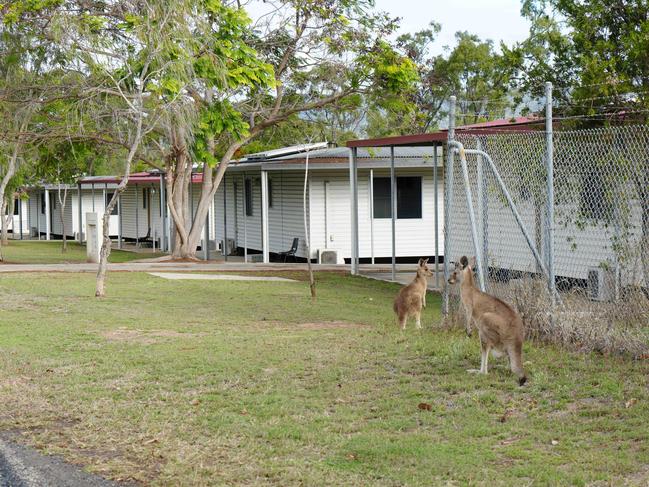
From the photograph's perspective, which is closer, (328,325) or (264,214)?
(328,325)

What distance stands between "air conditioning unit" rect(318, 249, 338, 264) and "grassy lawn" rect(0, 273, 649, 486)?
578 inches

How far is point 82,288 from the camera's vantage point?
18672mm

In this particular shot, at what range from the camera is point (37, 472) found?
6367mm

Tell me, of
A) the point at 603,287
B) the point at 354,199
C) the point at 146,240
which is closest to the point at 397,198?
the point at 354,199

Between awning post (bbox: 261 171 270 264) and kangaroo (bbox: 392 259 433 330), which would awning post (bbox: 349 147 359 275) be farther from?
kangaroo (bbox: 392 259 433 330)

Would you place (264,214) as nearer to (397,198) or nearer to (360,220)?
(360,220)

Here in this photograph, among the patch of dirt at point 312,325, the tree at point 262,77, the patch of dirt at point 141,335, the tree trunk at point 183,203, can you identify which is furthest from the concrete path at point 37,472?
the tree trunk at point 183,203

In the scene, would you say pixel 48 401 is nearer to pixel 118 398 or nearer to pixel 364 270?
pixel 118 398

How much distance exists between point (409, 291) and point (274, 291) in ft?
23.2

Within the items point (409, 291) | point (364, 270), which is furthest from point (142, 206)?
point (409, 291)

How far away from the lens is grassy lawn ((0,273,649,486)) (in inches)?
241

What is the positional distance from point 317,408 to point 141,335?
487 cm

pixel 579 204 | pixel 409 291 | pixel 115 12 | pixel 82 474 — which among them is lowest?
pixel 82 474

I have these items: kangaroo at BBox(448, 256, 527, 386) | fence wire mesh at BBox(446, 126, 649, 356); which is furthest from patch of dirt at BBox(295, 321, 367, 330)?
kangaroo at BBox(448, 256, 527, 386)
